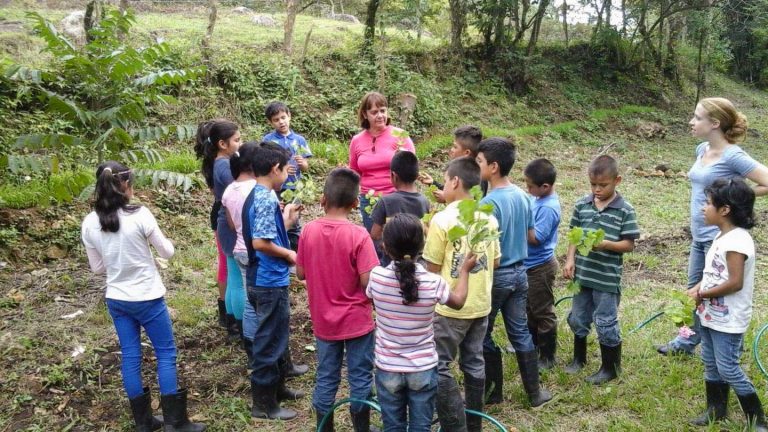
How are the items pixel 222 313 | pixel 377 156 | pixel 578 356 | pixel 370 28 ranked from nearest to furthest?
pixel 578 356, pixel 377 156, pixel 222 313, pixel 370 28

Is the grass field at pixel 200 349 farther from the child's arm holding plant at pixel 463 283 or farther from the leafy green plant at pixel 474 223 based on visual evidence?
the leafy green plant at pixel 474 223

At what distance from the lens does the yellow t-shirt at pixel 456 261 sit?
3303 millimetres

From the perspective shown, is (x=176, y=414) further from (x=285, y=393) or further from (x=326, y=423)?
(x=326, y=423)

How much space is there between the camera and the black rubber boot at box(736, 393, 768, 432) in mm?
3542

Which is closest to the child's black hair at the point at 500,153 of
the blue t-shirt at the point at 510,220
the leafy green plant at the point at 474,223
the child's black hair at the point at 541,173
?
the blue t-shirt at the point at 510,220

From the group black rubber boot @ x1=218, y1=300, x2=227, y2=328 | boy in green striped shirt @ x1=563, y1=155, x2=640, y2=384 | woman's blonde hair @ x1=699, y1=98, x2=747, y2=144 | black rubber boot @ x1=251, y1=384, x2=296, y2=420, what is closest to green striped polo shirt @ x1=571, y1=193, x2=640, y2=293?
boy in green striped shirt @ x1=563, y1=155, x2=640, y2=384

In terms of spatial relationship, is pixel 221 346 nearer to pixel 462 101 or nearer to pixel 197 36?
pixel 197 36

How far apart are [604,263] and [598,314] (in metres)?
0.39

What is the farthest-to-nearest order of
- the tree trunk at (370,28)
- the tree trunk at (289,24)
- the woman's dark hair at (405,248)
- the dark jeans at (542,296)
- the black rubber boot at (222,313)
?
the tree trunk at (370,28)
the tree trunk at (289,24)
the black rubber boot at (222,313)
the dark jeans at (542,296)
the woman's dark hair at (405,248)

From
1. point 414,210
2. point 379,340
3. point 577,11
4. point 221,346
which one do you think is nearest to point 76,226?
point 221,346

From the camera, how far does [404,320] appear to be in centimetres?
303

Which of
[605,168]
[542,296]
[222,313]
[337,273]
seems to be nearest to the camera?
[337,273]

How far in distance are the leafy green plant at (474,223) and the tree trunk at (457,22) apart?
49.4 feet

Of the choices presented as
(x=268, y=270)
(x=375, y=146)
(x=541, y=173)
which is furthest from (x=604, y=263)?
(x=268, y=270)
